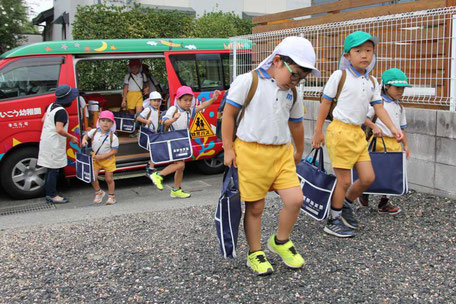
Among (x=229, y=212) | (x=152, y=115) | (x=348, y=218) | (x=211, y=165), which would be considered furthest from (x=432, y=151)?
(x=152, y=115)

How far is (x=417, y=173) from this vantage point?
5570mm

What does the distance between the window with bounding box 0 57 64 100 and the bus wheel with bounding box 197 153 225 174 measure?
2.76 meters

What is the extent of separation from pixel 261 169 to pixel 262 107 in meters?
0.44

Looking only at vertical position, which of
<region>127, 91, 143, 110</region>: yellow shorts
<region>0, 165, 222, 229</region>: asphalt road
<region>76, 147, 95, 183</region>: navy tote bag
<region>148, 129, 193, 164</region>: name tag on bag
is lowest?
<region>0, 165, 222, 229</region>: asphalt road

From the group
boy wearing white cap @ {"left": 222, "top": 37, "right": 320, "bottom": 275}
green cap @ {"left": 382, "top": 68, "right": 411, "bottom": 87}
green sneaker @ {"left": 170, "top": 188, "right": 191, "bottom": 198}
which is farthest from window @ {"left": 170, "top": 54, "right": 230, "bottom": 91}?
boy wearing white cap @ {"left": 222, "top": 37, "right": 320, "bottom": 275}

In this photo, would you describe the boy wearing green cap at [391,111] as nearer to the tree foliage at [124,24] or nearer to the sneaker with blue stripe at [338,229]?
the sneaker with blue stripe at [338,229]

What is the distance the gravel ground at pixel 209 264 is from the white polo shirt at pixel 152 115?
2.62m

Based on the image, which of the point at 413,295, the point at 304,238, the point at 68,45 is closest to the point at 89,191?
the point at 68,45

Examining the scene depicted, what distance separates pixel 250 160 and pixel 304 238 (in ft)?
4.13

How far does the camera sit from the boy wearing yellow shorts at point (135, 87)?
8797 millimetres

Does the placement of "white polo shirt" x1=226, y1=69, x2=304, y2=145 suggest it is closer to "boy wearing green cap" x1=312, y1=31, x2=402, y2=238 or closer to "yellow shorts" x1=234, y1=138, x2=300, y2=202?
"yellow shorts" x1=234, y1=138, x2=300, y2=202

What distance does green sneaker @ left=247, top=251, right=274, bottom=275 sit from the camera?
3.32 m

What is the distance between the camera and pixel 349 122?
4109mm

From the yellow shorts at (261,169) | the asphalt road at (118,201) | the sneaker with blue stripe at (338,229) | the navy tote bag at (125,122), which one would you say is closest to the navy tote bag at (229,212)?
the yellow shorts at (261,169)
